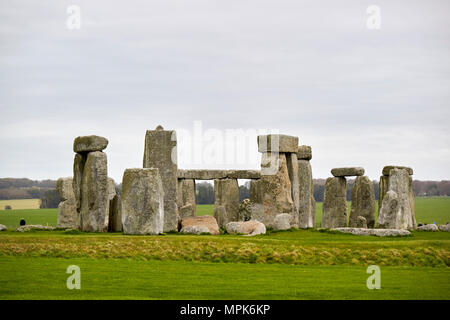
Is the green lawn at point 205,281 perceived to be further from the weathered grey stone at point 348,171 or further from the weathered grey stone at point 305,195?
the weathered grey stone at point 348,171

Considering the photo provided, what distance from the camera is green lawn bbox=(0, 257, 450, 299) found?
13.0m

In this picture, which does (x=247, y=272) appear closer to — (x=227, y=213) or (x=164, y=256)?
(x=164, y=256)

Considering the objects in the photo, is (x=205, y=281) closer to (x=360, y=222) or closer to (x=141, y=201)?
(x=141, y=201)

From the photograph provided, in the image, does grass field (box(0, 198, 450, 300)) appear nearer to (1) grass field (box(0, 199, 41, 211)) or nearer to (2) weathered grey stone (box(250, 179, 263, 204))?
(2) weathered grey stone (box(250, 179, 263, 204))

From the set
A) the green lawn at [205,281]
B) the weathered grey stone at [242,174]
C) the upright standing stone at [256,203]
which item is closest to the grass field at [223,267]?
the green lawn at [205,281]

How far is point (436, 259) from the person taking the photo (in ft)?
60.3

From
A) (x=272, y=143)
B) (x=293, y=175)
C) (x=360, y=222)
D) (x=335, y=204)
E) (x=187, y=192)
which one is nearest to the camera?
(x=272, y=143)

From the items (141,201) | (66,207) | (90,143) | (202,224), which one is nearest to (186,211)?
(66,207)

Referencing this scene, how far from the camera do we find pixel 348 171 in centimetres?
3203

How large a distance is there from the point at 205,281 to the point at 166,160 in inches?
446

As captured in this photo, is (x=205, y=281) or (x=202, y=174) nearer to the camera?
(x=205, y=281)

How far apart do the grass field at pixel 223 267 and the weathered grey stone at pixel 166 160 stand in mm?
3835

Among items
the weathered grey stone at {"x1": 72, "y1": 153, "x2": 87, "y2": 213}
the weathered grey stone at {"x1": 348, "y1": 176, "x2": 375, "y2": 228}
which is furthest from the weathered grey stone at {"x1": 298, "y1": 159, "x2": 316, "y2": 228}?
the weathered grey stone at {"x1": 72, "y1": 153, "x2": 87, "y2": 213}
